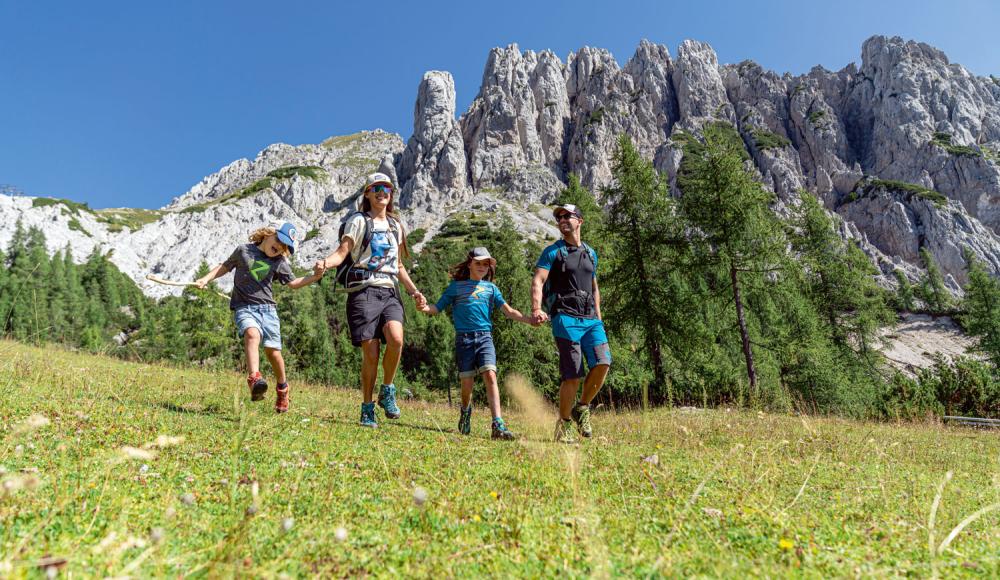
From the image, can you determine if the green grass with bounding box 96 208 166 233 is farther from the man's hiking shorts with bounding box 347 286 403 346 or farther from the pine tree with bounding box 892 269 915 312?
the pine tree with bounding box 892 269 915 312

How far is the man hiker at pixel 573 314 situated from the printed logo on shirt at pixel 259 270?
11.4 feet

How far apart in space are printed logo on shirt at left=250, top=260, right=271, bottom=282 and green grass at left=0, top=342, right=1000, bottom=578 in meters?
1.89

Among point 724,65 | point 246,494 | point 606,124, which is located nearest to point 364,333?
point 246,494

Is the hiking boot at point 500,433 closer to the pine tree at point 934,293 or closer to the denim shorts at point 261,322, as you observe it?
the denim shorts at point 261,322

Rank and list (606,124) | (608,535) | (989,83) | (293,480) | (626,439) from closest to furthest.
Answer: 1. (608,535)
2. (293,480)
3. (626,439)
4. (989,83)
5. (606,124)

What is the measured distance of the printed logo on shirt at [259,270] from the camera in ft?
19.3

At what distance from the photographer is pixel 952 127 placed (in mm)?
102250

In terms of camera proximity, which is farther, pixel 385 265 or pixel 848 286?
pixel 848 286

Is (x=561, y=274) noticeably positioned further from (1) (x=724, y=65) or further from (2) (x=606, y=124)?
(1) (x=724, y=65)

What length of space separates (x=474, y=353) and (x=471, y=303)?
696mm

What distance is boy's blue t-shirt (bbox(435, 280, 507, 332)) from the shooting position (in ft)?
20.8

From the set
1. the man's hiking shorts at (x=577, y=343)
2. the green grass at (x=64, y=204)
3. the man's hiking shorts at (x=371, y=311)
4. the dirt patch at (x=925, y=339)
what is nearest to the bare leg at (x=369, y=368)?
the man's hiking shorts at (x=371, y=311)

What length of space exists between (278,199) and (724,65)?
14063cm

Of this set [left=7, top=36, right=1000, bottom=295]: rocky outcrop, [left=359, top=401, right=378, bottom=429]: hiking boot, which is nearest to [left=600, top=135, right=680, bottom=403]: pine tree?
[left=359, top=401, right=378, bottom=429]: hiking boot
